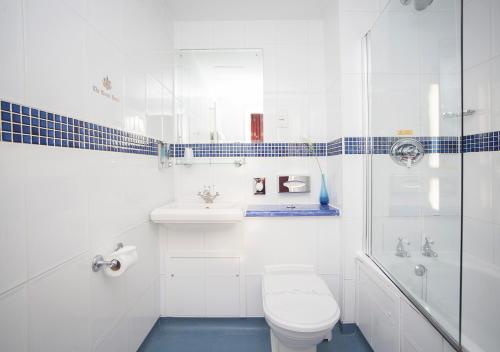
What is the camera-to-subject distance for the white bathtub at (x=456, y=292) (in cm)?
101

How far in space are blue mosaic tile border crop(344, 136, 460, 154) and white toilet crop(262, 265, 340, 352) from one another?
Result: 0.96 metres

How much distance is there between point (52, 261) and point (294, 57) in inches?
83.8

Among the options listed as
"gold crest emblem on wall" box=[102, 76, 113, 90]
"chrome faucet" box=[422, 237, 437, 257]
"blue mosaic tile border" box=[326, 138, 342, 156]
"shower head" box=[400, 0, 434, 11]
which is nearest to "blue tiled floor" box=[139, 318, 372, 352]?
"chrome faucet" box=[422, 237, 437, 257]

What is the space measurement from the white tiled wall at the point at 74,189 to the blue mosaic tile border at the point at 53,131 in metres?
0.03

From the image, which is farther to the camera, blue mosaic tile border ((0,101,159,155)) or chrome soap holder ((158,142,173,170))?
chrome soap holder ((158,142,173,170))

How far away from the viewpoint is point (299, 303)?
Result: 4.15 feet

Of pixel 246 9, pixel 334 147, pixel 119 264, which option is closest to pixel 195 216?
pixel 119 264

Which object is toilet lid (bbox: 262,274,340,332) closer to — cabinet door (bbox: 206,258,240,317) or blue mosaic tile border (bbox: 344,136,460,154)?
cabinet door (bbox: 206,258,240,317)

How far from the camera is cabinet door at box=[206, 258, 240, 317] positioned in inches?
69.5

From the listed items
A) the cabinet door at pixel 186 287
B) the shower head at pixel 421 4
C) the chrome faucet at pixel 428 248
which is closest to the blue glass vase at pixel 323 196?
the chrome faucet at pixel 428 248

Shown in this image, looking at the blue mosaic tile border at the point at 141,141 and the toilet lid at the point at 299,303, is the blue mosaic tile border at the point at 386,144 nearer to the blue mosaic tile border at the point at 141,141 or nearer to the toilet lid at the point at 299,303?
the blue mosaic tile border at the point at 141,141

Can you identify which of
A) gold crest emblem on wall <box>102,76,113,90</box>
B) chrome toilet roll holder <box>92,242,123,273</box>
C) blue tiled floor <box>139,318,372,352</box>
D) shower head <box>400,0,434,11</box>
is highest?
shower head <box>400,0,434,11</box>

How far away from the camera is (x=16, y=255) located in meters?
0.70

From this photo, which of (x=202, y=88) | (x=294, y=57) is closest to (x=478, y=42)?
(x=294, y=57)
